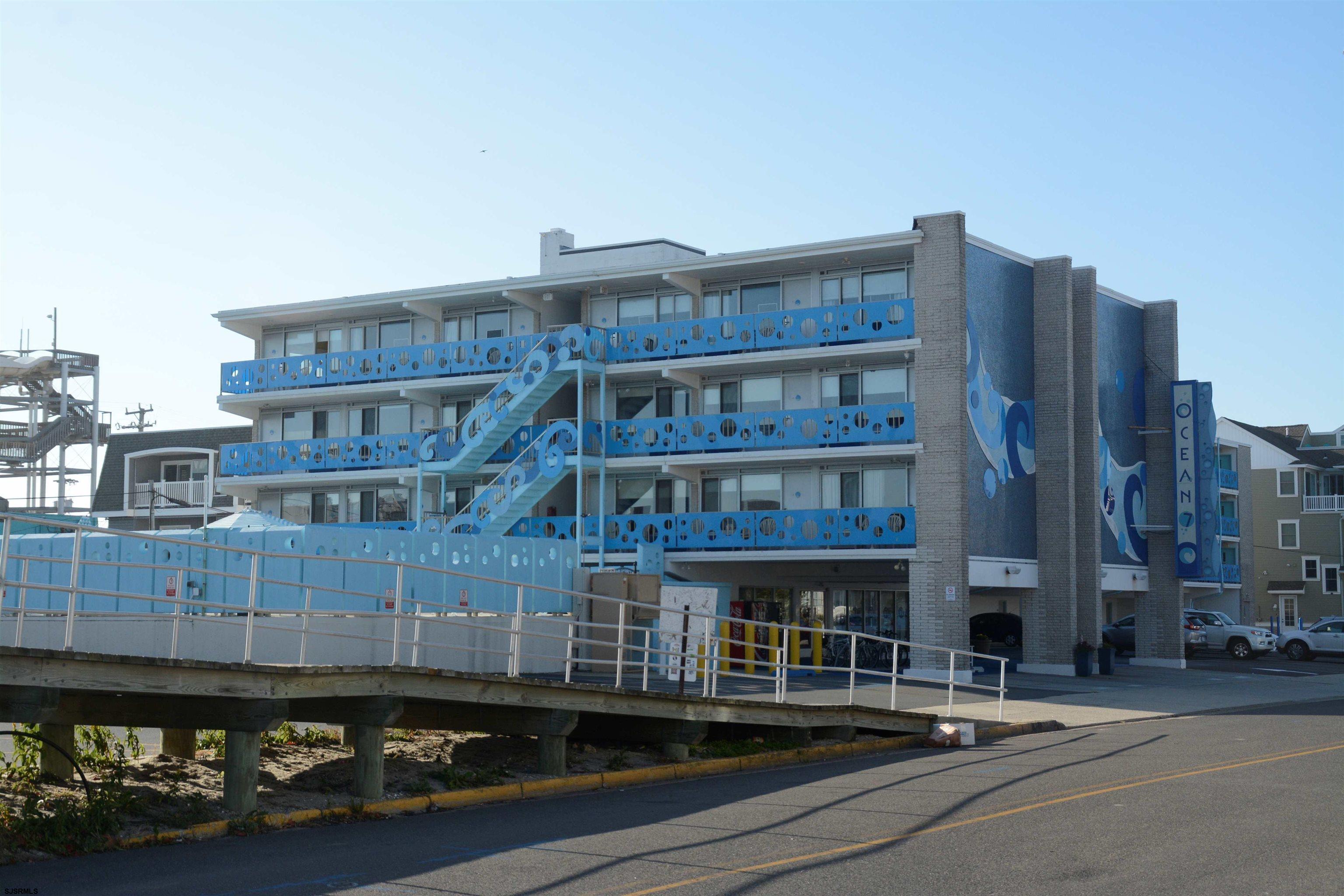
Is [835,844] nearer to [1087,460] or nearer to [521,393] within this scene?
[521,393]

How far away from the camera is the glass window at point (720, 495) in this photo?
40.2 metres

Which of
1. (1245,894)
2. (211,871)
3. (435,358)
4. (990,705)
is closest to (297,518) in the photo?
(435,358)

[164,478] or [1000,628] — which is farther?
[164,478]

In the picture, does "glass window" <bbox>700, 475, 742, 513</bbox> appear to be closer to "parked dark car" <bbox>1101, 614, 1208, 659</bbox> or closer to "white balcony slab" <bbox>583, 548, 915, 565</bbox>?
"white balcony slab" <bbox>583, 548, 915, 565</bbox>

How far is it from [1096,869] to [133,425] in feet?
274

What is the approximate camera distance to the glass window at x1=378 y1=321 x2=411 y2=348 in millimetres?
45406

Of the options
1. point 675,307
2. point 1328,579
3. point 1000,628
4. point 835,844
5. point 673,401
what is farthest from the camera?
point 1328,579

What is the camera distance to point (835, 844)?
1102 cm

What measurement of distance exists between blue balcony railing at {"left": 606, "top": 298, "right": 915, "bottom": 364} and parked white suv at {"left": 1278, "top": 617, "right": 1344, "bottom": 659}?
74.6ft

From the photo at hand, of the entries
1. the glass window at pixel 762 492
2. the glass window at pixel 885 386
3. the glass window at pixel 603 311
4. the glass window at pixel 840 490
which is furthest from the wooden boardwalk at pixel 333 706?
the glass window at pixel 603 311

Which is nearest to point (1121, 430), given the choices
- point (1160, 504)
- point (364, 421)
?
point (1160, 504)

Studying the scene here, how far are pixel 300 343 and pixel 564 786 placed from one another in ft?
114

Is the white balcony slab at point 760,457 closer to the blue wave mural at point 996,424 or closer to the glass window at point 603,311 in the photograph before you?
the blue wave mural at point 996,424

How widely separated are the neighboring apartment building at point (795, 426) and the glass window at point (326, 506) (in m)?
0.07
